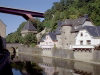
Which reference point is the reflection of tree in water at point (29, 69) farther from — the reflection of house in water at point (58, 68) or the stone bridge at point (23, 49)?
the stone bridge at point (23, 49)

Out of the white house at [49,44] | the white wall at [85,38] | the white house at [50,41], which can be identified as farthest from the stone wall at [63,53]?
the white house at [50,41]

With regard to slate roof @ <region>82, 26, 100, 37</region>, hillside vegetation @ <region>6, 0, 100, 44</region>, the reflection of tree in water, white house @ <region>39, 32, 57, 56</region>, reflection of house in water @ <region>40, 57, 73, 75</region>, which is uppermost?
hillside vegetation @ <region>6, 0, 100, 44</region>

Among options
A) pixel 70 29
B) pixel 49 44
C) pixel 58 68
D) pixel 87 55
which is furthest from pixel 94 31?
pixel 49 44

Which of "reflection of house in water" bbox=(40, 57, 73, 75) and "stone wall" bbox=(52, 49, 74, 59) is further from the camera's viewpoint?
"stone wall" bbox=(52, 49, 74, 59)

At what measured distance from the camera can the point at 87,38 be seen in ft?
153

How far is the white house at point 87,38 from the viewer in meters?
45.0

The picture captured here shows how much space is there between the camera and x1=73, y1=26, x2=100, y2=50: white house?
4503cm

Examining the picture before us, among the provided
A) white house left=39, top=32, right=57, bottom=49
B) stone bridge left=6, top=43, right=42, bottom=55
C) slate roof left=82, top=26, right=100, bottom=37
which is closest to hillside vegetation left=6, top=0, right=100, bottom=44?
stone bridge left=6, top=43, right=42, bottom=55

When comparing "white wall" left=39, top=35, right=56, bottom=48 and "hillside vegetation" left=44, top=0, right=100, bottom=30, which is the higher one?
"hillside vegetation" left=44, top=0, right=100, bottom=30

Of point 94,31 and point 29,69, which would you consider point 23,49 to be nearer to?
point 94,31

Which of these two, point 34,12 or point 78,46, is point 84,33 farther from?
point 34,12

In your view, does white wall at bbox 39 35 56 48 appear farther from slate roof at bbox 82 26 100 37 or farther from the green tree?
slate roof at bbox 82 26 100 37

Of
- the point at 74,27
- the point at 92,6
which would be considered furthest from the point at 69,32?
the point at 92,6

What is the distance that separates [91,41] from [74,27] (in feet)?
32.8
